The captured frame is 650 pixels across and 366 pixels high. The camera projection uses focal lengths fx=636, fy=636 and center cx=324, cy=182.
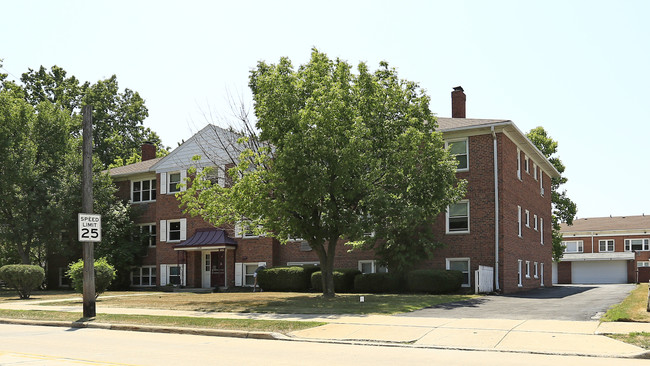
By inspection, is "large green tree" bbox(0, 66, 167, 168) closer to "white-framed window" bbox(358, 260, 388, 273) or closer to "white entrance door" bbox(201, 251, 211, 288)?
"white entrance door" bbox(201, 251, 211, 288)

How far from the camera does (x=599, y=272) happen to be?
58656mm

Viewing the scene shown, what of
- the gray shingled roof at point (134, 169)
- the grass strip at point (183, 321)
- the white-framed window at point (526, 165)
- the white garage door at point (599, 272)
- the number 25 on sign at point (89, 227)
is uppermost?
the gray shingled roof at point (134, 169)

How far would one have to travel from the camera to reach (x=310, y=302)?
71.6ft

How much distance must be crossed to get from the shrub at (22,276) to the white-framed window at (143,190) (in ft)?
42.2

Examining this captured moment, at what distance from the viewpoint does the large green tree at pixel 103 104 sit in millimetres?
59312

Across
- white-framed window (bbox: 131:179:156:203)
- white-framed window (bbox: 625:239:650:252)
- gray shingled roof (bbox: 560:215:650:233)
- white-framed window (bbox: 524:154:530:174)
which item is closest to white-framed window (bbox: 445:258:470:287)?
white-framed window (bbox: 524:154:530:174)

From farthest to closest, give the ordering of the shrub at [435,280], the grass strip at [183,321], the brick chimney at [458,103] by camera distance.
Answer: the brick chimney at [458,103] → the shrub at [435,280] → the grass strip at [183,321]

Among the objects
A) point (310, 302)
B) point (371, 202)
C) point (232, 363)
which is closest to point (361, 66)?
point (371, 202)

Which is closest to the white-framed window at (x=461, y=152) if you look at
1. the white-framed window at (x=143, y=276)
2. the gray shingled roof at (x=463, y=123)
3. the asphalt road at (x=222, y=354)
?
the gray shingled roof at (x=463, y=123)

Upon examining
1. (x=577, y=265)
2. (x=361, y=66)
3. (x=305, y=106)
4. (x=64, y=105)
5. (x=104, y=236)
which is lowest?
(x=577, y=265)

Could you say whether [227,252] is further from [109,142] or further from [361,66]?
[109,142]

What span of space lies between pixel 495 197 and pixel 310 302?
36.6ft

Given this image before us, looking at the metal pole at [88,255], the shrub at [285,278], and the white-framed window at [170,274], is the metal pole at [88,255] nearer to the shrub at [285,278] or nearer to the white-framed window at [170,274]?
the shrub at [285,278]

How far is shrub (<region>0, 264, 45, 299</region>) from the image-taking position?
27.8m
